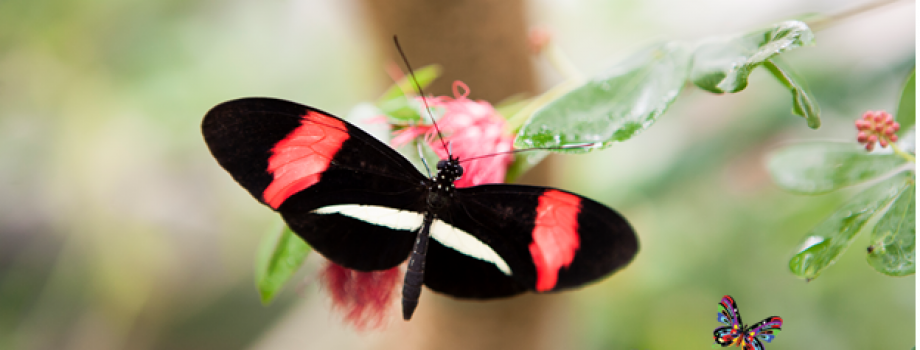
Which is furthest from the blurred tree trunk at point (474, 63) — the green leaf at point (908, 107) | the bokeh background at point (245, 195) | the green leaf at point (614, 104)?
the green leaf at point (908, 107)

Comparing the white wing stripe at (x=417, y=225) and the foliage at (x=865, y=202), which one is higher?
the foliage at (x=865, y=202)

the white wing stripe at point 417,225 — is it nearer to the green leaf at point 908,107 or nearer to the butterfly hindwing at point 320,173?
the butterfly hindwing at point 320,173

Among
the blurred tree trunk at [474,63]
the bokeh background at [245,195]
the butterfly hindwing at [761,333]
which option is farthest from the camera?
the bokeh background at [245,195]

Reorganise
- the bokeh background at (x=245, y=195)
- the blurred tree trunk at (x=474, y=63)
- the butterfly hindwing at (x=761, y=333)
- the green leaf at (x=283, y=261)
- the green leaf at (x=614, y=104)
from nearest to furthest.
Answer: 1. the butterfly hindwing at (x=761, y=333)
2. the green leaf at (x=614, y=104)
3. the green leaf at (x=283, y=261)
4. the blurred tree trunk at (x=474, y=63)
5. the bokeh background at (x=245, y=195)

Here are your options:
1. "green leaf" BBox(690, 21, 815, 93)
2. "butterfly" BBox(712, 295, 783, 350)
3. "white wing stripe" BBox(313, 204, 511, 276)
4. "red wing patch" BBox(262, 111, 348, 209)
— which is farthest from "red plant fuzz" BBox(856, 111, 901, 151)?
"red wing patch" BBox(262, 111, 348, 209)

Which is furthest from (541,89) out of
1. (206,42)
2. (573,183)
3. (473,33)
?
(206,42)

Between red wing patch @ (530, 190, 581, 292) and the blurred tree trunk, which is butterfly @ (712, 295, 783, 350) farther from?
the blurred tree trunk

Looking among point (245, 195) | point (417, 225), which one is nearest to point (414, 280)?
point (417, 225)
